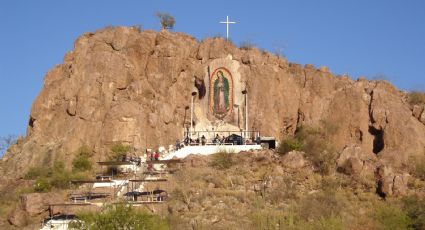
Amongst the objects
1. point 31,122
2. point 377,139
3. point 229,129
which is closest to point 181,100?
point 229,129

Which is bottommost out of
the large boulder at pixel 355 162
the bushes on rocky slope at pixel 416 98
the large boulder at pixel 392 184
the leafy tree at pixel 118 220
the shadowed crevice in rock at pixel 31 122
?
the leafy tree at pixel 118 220

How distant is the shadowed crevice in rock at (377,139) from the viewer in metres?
73.2

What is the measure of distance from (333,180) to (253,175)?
495 centimetres

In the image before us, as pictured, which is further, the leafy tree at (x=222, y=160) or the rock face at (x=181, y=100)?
the rock face at (x=181, y=100)

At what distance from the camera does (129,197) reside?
209 feet

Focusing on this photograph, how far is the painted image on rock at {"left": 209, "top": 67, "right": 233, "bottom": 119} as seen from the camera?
252 feet

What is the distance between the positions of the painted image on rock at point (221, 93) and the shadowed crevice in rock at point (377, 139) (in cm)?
1023

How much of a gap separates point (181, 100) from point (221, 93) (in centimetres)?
294

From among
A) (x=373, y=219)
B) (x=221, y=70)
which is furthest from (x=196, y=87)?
(x=373, y=219)

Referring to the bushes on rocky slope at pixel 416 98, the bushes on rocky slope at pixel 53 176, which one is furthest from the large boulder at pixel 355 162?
the bushes on rocky slope at pixel 53 176

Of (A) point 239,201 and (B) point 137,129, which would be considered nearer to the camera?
(A) point 239,201

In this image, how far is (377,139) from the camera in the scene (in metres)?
74.1

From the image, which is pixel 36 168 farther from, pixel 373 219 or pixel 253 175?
pixel 373 219

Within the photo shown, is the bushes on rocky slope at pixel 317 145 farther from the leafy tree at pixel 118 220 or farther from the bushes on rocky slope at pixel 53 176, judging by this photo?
the leafy tree at pixel 118 220
